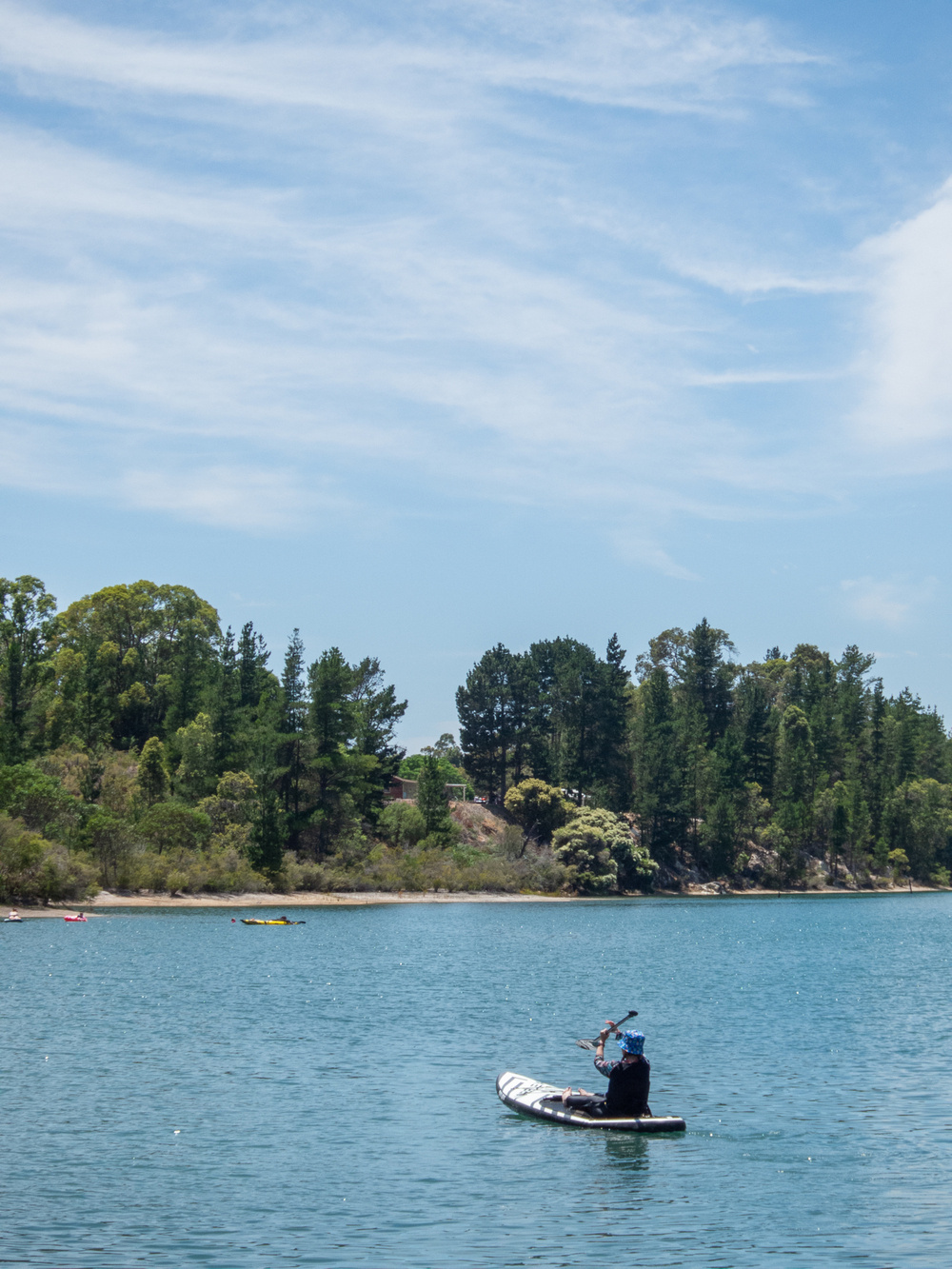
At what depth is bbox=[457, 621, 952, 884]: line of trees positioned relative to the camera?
15362 cm

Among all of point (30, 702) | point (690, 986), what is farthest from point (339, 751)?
point (690, 986)

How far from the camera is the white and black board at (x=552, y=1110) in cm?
2500

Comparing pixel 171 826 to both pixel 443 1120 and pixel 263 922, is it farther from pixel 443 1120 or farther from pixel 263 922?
pixel 443 1120

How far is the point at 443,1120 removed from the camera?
26.5 m

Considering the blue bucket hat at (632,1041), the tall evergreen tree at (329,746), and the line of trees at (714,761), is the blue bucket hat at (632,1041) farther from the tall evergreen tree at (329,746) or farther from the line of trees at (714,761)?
the line of trees at (714,761)

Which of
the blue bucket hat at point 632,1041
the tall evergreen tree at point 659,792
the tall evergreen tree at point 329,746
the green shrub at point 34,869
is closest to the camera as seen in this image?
the blue bucket hat at point 632,1041

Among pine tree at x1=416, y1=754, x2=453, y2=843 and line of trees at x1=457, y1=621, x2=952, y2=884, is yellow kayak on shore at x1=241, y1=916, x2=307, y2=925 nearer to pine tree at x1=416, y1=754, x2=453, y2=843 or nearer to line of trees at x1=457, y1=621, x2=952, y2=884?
pine tree at x1=416, y1=754, x2=453, y2=843

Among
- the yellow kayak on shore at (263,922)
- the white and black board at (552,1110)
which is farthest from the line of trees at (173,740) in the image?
the white and black board at (552,1110)

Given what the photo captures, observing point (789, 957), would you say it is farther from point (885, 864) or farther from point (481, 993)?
point (885, 864)

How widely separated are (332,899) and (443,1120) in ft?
286

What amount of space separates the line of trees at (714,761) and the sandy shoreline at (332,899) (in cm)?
482

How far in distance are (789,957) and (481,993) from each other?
26179mm

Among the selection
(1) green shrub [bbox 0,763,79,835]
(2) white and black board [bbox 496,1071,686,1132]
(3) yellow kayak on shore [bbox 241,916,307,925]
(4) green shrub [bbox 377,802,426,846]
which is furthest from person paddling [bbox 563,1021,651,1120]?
(4) green shrub [bbox 377,802,426,846]

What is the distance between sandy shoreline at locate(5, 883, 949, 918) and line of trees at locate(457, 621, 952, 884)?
482 cm
